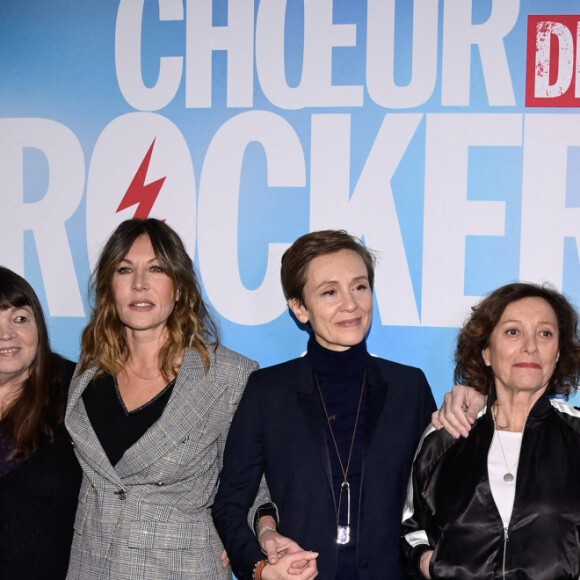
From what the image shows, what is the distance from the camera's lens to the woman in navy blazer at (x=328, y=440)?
209 centimetres

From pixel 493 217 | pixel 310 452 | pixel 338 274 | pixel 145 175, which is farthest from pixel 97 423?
pixel 493 217

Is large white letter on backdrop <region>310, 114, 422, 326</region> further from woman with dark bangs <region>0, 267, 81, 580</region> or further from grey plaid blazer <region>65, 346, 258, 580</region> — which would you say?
woman with dark bangs <region>0, 267, 81, 580</region>

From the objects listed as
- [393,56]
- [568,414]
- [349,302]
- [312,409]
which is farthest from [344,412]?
[393,56]

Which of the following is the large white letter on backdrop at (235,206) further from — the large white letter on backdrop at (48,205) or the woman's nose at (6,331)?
the woman's nose at (6,331)

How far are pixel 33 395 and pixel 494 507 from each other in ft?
5.40

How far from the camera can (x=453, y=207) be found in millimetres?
2885

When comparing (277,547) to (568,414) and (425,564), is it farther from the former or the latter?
(568,414)

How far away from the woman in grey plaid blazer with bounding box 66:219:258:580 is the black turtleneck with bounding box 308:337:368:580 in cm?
33

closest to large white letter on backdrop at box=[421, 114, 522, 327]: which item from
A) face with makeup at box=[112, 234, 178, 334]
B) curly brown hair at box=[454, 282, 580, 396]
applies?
curly brown hair at box=[454, 282, 580, 396]

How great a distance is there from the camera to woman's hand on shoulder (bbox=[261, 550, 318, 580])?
1.94 m

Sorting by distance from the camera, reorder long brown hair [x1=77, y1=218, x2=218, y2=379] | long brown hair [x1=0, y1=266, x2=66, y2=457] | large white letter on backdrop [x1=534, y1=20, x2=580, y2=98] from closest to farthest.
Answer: long brown hair [x1=0, y1=266, x2=66, y2=457] < long brown hair [x1=77, y1=218, x2=218, y2=379] < large white letter on backdrop [x1=534, y1=20, x2=580, y2=98]

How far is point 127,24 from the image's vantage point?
120 inches

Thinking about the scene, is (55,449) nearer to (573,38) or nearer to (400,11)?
(400,11)

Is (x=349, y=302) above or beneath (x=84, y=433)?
above
